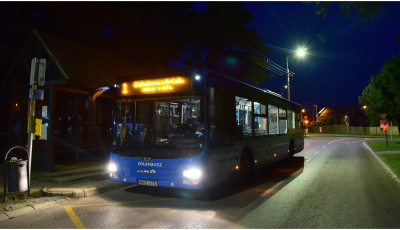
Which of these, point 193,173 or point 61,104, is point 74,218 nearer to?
point 193,173

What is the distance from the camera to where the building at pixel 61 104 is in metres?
11.0

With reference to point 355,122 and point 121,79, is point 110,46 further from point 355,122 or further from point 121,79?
point 355,122

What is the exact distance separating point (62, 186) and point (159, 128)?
12.2 feet

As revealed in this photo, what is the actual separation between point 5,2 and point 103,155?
545 inches

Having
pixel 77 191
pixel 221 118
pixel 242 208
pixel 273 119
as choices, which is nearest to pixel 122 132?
pixel 77 191

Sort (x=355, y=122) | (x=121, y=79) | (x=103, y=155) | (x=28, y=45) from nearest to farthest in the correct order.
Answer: (x=121, y=79)
(x=28, y=45)
(x=103, y=155)
(x=355, y=122)

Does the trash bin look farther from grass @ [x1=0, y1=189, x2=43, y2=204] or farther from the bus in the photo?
the bus

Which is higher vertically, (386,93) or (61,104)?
(386,93)

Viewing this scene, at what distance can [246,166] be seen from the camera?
8844 millimetres

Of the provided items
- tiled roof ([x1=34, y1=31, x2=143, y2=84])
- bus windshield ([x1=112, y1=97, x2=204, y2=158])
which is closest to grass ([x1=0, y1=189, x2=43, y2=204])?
bus windshield ([x1=112, y1=97, x2=204, y2=158])

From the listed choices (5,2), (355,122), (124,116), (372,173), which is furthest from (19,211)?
(355,122)

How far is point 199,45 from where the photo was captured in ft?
87.0

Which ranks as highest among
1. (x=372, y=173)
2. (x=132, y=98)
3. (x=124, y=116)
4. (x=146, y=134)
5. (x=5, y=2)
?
(x=5, y=2)

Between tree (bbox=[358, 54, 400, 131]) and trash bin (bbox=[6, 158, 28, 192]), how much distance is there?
31.9ft
